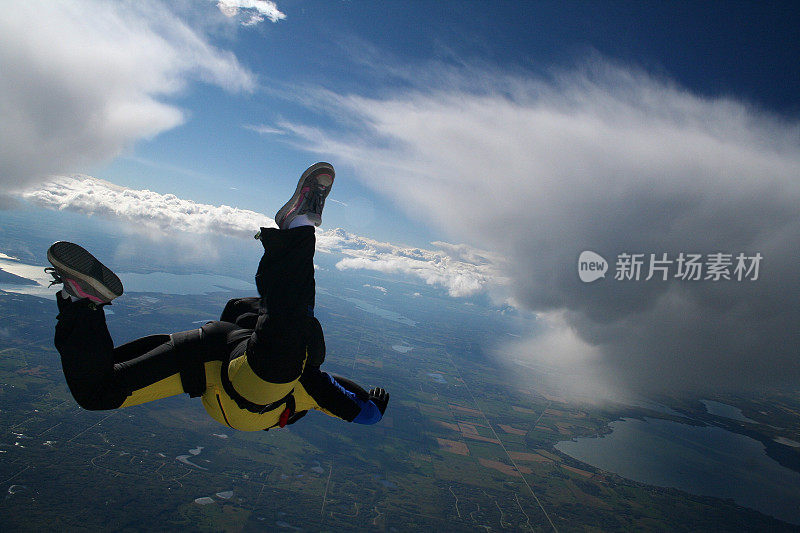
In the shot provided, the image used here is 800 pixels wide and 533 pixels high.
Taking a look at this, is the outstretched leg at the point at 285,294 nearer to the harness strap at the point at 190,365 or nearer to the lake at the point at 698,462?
the harness strap at the point at 190,365

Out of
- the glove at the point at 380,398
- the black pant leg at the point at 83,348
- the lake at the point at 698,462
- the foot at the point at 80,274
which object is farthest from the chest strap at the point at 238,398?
the lake at the point at 698,462

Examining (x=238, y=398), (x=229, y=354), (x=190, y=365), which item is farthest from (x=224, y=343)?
(x=238, y=398)

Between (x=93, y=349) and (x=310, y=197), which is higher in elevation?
(x=310, y=197)

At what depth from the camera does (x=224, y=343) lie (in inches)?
117

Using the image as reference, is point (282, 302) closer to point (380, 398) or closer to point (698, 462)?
point (380, 398)

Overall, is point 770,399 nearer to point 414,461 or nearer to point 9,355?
point 414,461

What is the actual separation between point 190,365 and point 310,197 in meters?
1.81

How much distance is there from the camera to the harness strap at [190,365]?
113 inches

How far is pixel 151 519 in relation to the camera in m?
39.1

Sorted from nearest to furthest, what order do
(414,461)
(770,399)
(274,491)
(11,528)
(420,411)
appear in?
(11,528), (274,491), (414,461), (420,411), (770,399)

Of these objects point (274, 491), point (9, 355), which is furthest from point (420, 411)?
point (9, 355)

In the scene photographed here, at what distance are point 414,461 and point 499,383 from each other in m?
66.2

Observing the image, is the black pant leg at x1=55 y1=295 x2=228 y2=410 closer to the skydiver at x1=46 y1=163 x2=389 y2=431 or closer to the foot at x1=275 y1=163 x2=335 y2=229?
the skydiver at x1=46 y1=163 x2=389 y2=431

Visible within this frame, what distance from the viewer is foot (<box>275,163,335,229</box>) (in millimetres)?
2539
